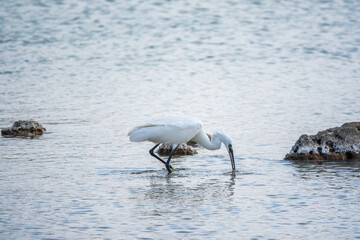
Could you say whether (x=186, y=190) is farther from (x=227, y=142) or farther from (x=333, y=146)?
(x=333, y=146)

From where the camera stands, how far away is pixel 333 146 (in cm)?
1007

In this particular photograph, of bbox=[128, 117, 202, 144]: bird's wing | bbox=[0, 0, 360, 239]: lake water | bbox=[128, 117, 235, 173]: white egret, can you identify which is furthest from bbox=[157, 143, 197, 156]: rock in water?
bbox=[128, 117, 202, 144]: bird's wing

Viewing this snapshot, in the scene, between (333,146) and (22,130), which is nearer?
(333,146)

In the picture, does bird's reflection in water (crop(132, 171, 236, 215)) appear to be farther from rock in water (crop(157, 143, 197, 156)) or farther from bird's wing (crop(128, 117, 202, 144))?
rock in water (crop(157, 143, 197, 156))

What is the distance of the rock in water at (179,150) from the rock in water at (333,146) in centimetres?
173

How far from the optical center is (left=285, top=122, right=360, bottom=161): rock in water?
9.98 metres

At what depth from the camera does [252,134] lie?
482 inches

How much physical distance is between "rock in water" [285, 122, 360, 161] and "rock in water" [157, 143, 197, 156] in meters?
1.73

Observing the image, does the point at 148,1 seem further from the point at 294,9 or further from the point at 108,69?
the point at 108,69

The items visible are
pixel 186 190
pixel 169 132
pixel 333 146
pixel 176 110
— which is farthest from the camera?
pixel 176 110

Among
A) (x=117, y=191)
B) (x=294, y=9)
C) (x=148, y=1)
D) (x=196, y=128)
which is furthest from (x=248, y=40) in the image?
(x=117, y=191)

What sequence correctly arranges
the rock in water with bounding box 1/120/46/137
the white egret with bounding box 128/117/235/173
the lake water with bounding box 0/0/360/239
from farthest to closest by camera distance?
the rock in water with bounding box 1/120/46/137
the white egret with bounding box 128/117/235/173
the lake water with bounding box 0/0/360/239

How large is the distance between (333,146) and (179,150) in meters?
2.47

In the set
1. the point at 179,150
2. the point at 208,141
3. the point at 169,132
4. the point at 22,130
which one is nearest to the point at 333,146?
the point at 208,141
